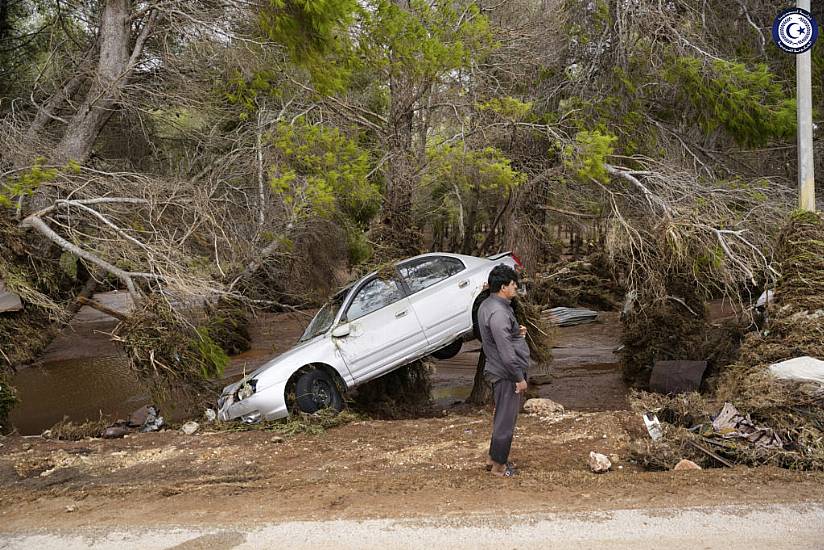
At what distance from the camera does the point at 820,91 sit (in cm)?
1351

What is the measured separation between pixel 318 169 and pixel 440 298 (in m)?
3.56

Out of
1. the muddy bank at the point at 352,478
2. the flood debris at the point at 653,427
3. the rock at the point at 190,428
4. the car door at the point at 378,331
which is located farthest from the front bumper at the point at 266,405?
the flood debris at the point at 653,427

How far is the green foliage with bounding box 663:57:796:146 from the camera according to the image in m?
12.5

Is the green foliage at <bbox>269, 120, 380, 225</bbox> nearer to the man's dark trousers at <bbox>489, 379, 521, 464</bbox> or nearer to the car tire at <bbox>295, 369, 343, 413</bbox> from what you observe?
the car tire at <bbox>295, 369, 343, 413</bbox>

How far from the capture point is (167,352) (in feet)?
32.6

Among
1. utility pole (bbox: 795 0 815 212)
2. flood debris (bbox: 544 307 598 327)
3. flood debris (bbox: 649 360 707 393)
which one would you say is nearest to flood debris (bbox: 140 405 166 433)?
flood debris (bbox: 649 360 707 393)

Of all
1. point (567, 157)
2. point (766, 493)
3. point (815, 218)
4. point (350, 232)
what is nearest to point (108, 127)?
point (350, 232)

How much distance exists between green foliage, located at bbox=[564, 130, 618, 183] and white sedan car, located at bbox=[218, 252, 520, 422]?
2.18 metres

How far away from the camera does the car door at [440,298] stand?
398 inches

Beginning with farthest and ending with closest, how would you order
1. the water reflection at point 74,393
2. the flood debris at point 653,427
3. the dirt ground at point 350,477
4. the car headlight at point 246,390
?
the water reflection at point 74,393 → the car headlight at point 246,390 → the flood debris at point 653,427 → the dirt ground at point 350,477

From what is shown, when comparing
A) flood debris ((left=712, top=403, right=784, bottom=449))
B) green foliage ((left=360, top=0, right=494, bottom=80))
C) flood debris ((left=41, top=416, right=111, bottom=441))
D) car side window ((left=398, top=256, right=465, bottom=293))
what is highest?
green foliage ((left=360, top=0, right=494, bottom=80))

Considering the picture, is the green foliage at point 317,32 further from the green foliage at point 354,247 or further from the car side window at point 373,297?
the green foliage at point 354,247

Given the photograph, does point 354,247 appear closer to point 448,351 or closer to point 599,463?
point 448,351

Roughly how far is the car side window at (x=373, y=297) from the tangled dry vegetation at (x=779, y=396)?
3657mm
